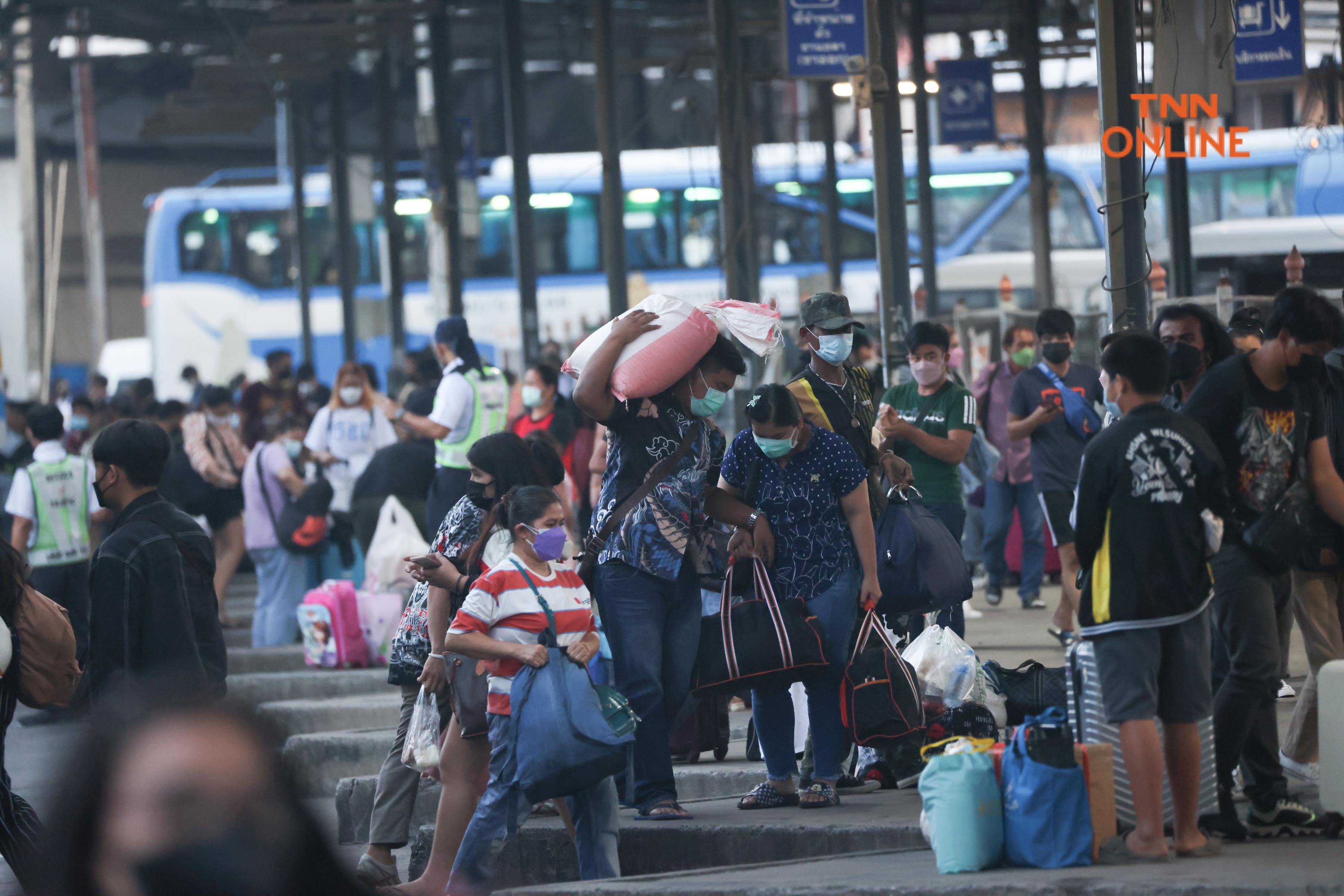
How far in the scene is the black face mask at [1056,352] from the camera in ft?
31.3

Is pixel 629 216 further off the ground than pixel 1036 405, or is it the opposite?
pixel 629 216

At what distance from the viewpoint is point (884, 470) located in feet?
22.9

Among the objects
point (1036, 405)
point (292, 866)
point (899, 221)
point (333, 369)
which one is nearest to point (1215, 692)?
point (1036, 405)

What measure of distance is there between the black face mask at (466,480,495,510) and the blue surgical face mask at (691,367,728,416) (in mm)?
827

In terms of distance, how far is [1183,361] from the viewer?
596cm

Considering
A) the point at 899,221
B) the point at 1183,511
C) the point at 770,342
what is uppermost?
the point at 899,221

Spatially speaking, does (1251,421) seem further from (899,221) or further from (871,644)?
(899,221)

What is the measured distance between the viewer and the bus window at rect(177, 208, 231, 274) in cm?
3203

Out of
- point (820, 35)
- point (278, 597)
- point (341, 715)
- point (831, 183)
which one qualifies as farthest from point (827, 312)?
point (831, 183)

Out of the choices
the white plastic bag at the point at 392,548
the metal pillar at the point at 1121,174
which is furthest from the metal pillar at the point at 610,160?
the metal pillar at the point at 1121,174

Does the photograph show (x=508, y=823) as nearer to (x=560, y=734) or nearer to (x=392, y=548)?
(x=560, y=734)

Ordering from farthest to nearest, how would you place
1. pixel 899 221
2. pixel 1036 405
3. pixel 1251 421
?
1. pixel 899 221
2. pixel 1036 405
3. pixel 1251 421

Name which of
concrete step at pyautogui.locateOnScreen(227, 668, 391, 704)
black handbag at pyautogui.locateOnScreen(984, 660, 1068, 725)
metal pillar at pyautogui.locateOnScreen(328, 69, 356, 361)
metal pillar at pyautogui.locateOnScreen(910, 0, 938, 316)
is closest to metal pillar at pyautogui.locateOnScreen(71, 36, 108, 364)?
metal pillar at pyautogui.locateOnScreen(328, 69, 356, 361)

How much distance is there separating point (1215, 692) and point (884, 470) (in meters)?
1.68
